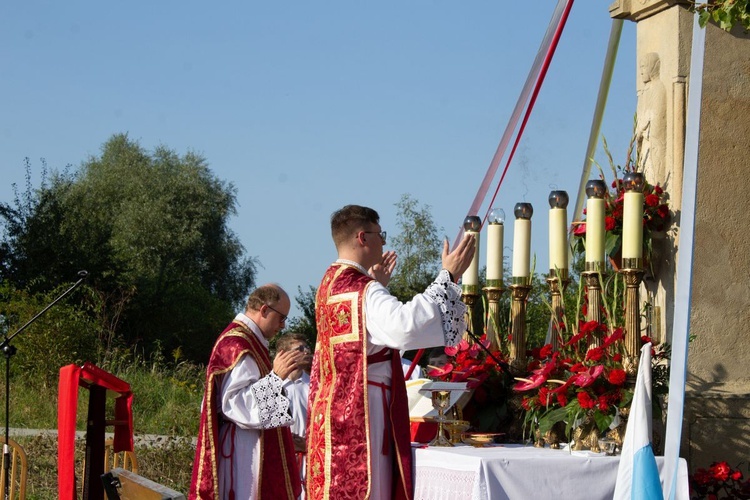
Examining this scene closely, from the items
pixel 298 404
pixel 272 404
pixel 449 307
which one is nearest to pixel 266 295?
pixel 272 404

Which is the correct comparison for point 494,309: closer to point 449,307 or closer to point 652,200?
point 652,200

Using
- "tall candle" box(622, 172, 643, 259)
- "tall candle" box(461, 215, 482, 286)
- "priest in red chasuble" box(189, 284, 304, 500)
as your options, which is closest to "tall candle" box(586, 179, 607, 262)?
"tall candle" box(622, 172, 643, 259)

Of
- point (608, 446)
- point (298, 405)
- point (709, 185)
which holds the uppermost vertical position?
point (709, 185)

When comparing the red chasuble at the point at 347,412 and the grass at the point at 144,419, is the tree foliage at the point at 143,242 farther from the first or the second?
the red chasuble at the point at 347,412

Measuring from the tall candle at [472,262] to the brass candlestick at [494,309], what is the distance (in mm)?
153

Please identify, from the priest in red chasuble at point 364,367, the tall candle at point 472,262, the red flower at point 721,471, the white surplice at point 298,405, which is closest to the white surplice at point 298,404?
the white surplice at point 298,405

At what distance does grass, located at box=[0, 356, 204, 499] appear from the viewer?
9.55 metres

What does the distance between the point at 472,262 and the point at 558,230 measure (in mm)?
567

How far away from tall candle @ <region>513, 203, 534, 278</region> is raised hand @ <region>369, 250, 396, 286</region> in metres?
0.99

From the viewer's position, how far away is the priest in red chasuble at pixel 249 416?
16.2 ft

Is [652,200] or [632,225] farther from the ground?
[652,200]

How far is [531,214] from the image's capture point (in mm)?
5754

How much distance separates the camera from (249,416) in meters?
4.94

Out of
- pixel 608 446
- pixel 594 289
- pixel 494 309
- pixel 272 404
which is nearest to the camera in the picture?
pixel 608 446
